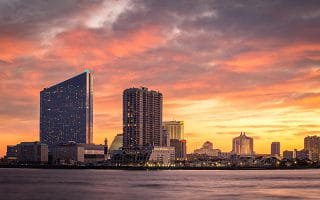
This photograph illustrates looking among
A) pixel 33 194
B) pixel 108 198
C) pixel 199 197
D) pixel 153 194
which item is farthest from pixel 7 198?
pixel 199 197

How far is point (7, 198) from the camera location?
87.1 meters

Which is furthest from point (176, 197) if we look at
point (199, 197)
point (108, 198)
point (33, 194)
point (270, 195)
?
point (33, 194)

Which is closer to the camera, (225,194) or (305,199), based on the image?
(305,199)

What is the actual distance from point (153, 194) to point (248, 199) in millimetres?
18305

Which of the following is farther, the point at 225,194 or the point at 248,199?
the point at 225,194

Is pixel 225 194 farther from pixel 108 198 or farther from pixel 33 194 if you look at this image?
pixel 33 194

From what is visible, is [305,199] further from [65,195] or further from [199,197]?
[65,195]

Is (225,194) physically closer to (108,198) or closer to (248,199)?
(248,199)

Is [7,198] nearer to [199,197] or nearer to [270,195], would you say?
[199,197]

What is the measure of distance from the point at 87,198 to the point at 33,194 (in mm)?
12179

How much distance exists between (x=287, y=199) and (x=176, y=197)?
1838 cm

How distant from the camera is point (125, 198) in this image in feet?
292

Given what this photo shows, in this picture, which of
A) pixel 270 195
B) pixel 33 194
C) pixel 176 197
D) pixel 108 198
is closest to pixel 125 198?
pixel 108 198

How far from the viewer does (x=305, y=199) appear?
89688 millimetres
